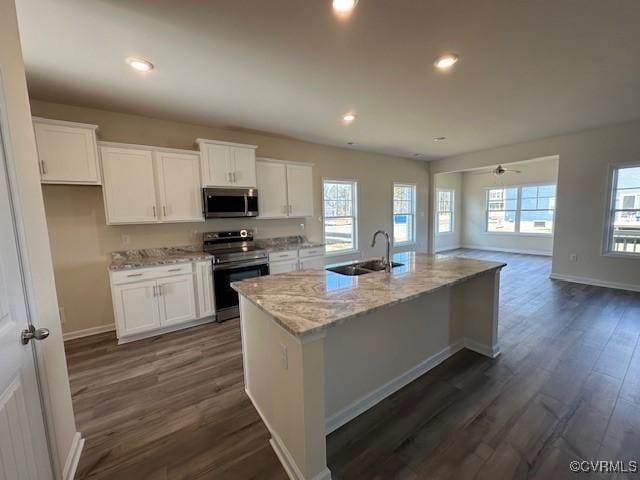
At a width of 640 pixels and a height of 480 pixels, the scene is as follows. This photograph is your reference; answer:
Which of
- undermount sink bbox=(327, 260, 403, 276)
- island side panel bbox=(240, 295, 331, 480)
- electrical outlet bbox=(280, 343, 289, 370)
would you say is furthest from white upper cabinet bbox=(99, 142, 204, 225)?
electrical outlet bbox=(280, 343, 289, 370)

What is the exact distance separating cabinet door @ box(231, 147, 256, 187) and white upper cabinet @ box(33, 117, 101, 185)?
5.05ft

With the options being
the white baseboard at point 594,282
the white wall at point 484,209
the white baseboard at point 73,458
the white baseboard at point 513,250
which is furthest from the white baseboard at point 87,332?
the white baseboard at point 513,250

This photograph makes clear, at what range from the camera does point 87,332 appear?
3320 millimetres

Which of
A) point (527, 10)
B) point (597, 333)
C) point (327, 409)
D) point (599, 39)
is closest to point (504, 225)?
point (597, 333)

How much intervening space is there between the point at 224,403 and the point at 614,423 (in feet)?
9.00

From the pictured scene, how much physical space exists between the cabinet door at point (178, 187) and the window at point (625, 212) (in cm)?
668

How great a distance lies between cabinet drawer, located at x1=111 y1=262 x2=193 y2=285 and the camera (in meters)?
2.99

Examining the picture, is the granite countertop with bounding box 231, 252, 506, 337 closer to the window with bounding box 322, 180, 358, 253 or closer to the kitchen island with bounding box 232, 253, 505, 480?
the kitchen island with bounding box 232, 253, 505, 480

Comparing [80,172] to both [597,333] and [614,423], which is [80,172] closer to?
[614,423]

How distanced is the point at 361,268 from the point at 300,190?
2354mm

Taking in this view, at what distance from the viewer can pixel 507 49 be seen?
2139mm

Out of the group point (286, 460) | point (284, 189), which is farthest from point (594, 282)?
point (286, 460)

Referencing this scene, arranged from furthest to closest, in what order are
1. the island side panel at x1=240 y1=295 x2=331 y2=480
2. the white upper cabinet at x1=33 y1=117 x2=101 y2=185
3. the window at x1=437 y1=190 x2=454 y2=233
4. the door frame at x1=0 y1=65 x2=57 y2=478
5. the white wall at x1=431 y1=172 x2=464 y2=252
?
1. the window at x1=437 y1=190 x2=454 y2=233
2. the white wall at x1=431 y1=172 x2=464 y2=252
3. the white upper cabinet at x1=33 y1=117 x2=101 y2=185
4. the island side panel at x1=240 y1=295 x2=331 y2=480
5. the door frame at x1=0 y1=65 x2=57 y2=478

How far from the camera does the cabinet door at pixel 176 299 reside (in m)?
3.24
